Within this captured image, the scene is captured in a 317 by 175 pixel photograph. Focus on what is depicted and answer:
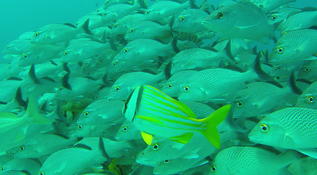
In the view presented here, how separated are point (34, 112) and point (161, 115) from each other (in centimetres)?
190

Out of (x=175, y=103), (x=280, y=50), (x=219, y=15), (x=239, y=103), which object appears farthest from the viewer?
(x=219, y=15)

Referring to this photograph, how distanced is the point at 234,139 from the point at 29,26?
64.3m

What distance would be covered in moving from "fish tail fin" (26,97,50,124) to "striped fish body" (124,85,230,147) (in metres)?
1.69

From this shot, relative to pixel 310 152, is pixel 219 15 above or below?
above

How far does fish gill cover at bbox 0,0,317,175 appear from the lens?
6.31 feet

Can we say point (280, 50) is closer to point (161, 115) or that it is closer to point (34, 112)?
point (161, 115)

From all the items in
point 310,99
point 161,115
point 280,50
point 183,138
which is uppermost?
point 161,115

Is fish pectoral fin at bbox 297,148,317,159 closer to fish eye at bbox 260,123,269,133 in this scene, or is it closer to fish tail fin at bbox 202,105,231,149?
fish eye at bbox 260,123,269,133

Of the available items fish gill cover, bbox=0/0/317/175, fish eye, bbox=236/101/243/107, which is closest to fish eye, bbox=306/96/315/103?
fish gill cover, bbox=0/0/317/175

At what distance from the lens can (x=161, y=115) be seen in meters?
1.69

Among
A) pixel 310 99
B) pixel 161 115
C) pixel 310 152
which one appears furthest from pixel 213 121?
pixel 310 99

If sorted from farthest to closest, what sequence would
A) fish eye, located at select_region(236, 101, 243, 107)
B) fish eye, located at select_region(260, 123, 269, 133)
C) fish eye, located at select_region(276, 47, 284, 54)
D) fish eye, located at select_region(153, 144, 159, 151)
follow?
1. fish eye, located at select_region(276, 47, 284, 54)
2. fish eye, located at select_region(236, 101, 243, 107)
3. fish eye, located at select_region(153, 144, 159, 151)
4. fish eye, located at select_region(260, 123, 269, 133)

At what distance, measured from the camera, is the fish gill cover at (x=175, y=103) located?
6.31 ft

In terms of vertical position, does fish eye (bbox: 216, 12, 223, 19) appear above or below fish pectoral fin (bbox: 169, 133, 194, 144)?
above
